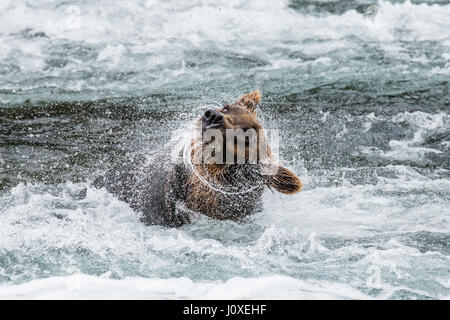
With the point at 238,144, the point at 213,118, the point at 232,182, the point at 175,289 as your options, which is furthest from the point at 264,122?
the point at 175,289

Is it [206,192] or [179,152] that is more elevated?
[179,152]

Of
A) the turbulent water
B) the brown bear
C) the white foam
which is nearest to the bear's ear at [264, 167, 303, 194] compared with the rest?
the brown bear

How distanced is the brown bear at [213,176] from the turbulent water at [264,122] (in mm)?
136

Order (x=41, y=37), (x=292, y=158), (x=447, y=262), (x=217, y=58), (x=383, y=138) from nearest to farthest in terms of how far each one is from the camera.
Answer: (x=447, y=262)
(x=292, y=158)
(x=383, y=138)
(x=217, y=58)
(x=41, y=37)

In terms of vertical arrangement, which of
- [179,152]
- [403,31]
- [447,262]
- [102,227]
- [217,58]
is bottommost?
[447,262]

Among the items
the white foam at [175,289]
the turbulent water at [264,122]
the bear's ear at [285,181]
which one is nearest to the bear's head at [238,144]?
the bear's ear at [285,181]

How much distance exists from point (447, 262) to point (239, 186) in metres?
1.66

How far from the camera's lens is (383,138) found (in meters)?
7.54

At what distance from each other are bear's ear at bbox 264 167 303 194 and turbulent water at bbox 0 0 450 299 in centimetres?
40

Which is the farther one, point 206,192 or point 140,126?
point 140,126

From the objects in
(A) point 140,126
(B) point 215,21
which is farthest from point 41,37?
(A) point 140,126

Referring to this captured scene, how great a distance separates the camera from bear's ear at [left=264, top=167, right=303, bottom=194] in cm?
518

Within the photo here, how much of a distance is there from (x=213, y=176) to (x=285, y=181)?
1.86 feet

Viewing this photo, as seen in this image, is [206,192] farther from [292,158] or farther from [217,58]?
[217,58]
